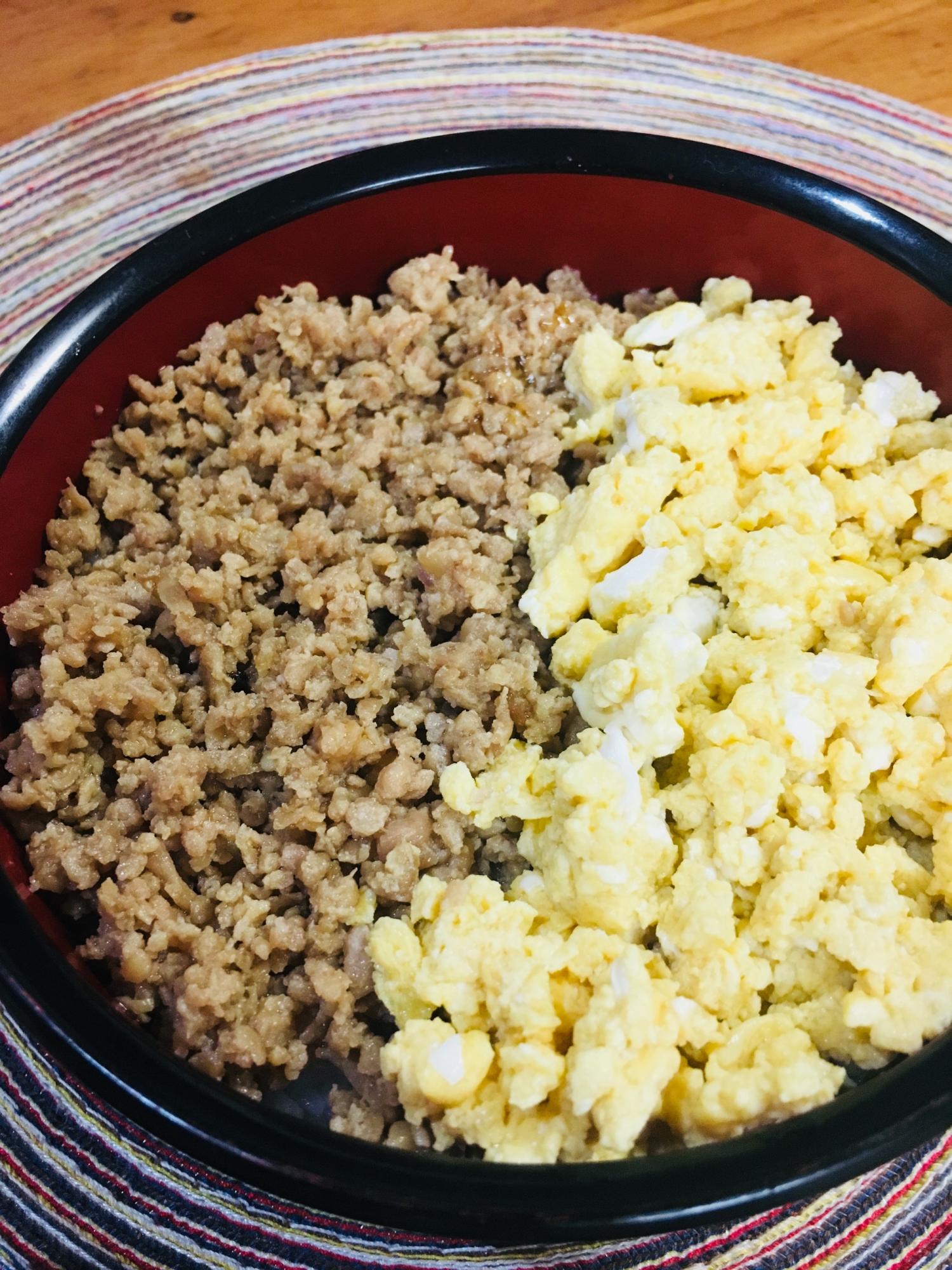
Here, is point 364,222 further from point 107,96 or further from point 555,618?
point 107,96

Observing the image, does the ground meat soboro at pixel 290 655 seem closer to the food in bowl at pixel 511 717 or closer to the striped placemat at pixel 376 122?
the food in bowl at pixel 511 717

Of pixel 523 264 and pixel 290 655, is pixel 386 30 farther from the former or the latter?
pixel 290 655

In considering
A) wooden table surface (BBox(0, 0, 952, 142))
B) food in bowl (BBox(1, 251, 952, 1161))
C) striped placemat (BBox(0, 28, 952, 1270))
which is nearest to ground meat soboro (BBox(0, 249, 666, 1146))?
food in bowl (BBox(1, 251, 952, 1161))

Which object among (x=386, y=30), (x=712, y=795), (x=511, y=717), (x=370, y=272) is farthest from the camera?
(x=386, y=30)

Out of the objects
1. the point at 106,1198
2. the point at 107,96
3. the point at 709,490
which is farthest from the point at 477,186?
the point at 106,1198

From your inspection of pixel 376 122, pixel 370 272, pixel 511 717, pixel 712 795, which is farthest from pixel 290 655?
pixel 376 122

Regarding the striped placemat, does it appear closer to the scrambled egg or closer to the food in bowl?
the food in bowl
